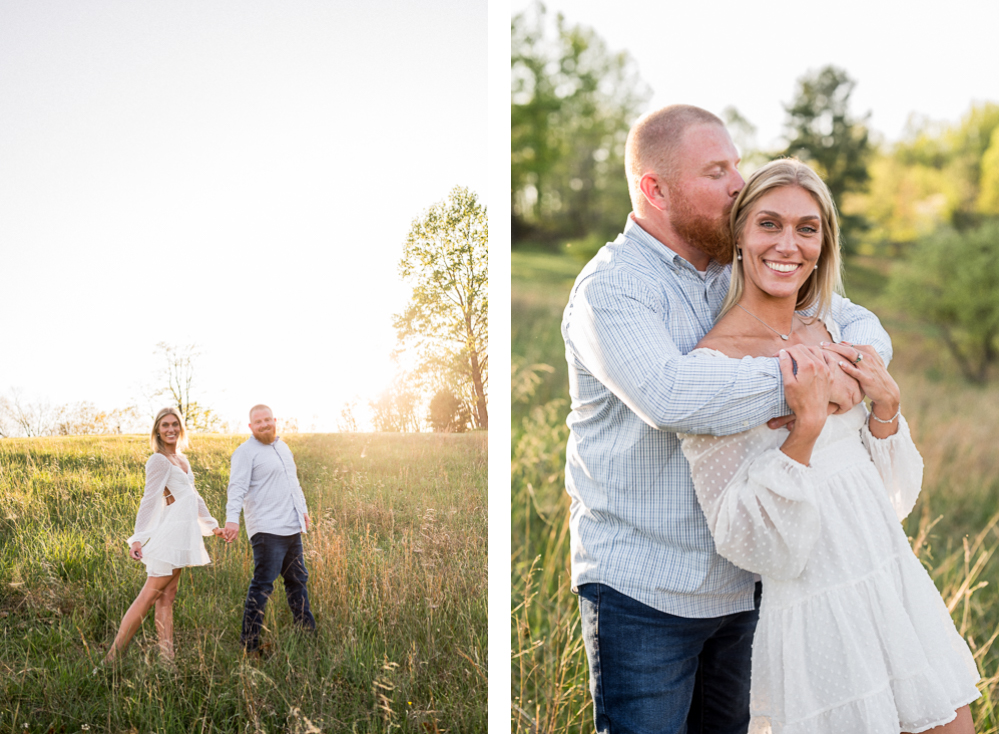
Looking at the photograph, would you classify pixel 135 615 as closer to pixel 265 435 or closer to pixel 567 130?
pixel 265 435

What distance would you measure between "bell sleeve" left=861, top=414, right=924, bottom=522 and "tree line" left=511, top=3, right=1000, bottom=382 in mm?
6655

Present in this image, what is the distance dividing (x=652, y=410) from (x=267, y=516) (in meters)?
1.48

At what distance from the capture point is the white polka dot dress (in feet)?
4.69

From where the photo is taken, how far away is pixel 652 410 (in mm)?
1372

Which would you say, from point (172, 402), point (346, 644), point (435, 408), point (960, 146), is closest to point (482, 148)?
point (435, 408)

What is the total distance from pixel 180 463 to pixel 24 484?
0.45 m

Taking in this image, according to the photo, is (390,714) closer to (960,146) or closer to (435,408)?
(435,408)

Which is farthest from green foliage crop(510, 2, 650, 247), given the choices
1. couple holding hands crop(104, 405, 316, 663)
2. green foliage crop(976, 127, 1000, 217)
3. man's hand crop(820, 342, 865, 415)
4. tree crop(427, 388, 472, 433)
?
man's hand crop(820, 342, 865, 415)

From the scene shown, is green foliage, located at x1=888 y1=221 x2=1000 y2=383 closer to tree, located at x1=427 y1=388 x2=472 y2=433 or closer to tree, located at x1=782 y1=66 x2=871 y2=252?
tree, located at x1=782 y1=66 x2=871 y2=252

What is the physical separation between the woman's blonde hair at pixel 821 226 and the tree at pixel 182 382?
62.7 inches

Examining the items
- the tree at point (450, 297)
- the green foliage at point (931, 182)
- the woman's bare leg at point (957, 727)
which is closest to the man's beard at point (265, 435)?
the tree at point (450, 297)

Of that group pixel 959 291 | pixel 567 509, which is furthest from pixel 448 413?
pixel 959 291

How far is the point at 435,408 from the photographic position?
250cm

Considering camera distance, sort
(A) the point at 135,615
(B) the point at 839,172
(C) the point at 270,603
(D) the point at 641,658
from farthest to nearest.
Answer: (B) the point at 839,172
(C) the point at 270,603
(A) the point at 135,615
(D) the point at 641,658
